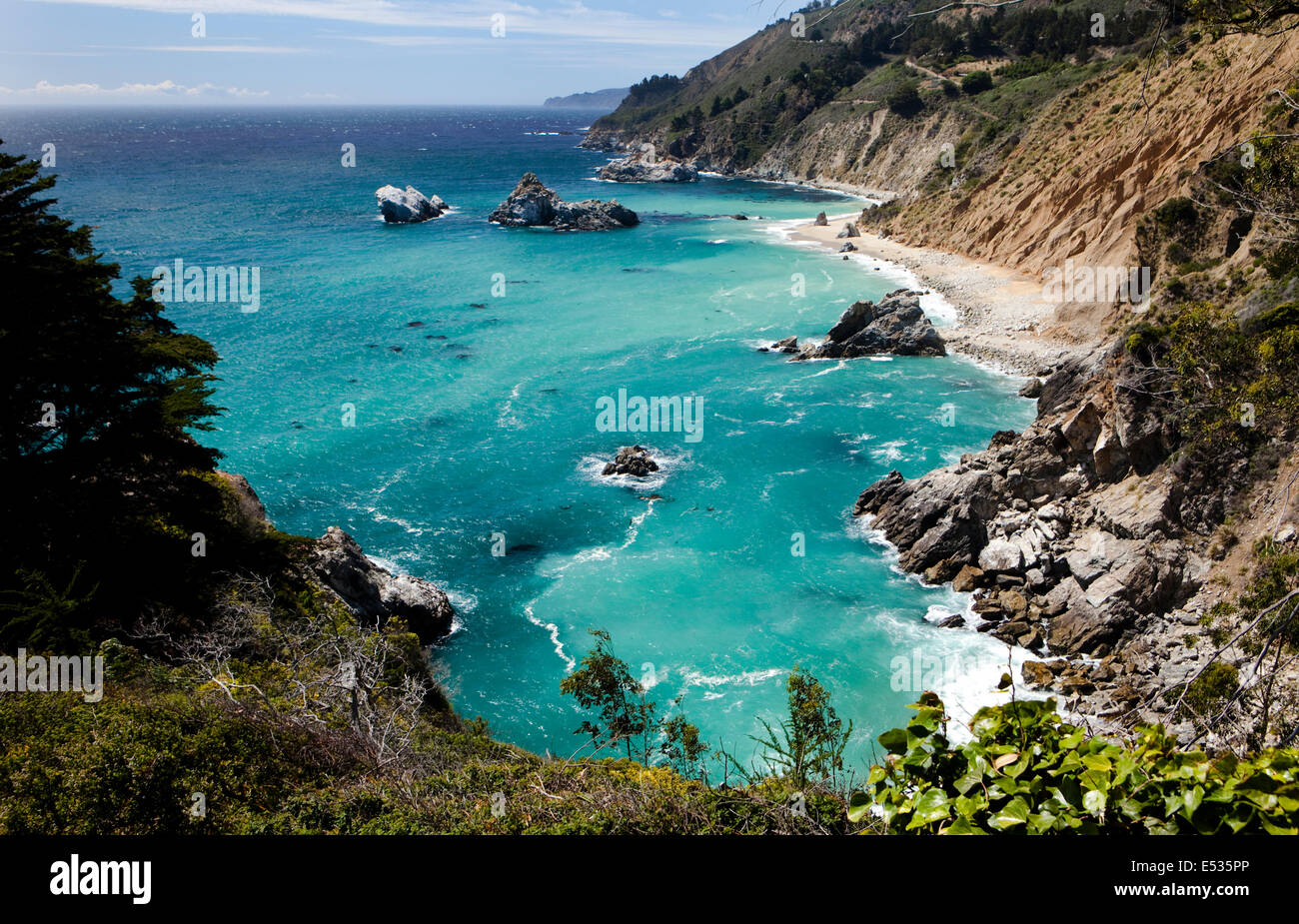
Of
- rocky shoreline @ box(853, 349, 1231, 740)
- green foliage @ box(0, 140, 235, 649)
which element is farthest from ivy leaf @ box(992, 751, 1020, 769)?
green foliage @ box(0, 140, 235, 649)

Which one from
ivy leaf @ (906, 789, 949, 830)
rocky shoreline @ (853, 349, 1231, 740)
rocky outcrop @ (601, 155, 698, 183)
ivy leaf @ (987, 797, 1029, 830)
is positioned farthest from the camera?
rocky outcrop @ (601, 155, 698, 183)

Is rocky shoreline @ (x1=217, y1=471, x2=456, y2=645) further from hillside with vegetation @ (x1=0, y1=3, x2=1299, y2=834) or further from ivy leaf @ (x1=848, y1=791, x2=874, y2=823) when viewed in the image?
ivy leaf @ (x1=848, y1=791, x2=874, y2=823)

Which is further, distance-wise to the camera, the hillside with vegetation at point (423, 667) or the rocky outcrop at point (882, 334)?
the rocky outcrop at point (882, 334)

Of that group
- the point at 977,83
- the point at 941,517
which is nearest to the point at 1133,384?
the point at 941,517

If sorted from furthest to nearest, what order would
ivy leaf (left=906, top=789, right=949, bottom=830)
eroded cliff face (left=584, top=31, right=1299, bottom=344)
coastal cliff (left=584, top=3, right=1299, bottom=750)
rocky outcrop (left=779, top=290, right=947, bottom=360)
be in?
rocky outcrop (left=779, top=290, right=947, bottom=360) → eroded cliff face (left=584, top=31, right=1299, bottom=344) → coastal cliff (left=584, top=3, right=1299, bottom=750) → ivy leaf (left=906, top=789, right=949, bottom=830)

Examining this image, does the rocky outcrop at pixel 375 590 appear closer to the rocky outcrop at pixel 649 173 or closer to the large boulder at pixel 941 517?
the large boulder at pixel 941 517

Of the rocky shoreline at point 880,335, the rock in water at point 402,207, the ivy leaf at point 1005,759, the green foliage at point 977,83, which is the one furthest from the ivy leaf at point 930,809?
the green foliage at point 977,83

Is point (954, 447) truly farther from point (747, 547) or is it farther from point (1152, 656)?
point (1152, 656)

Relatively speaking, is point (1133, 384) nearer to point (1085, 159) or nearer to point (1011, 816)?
point (1011, 816)
